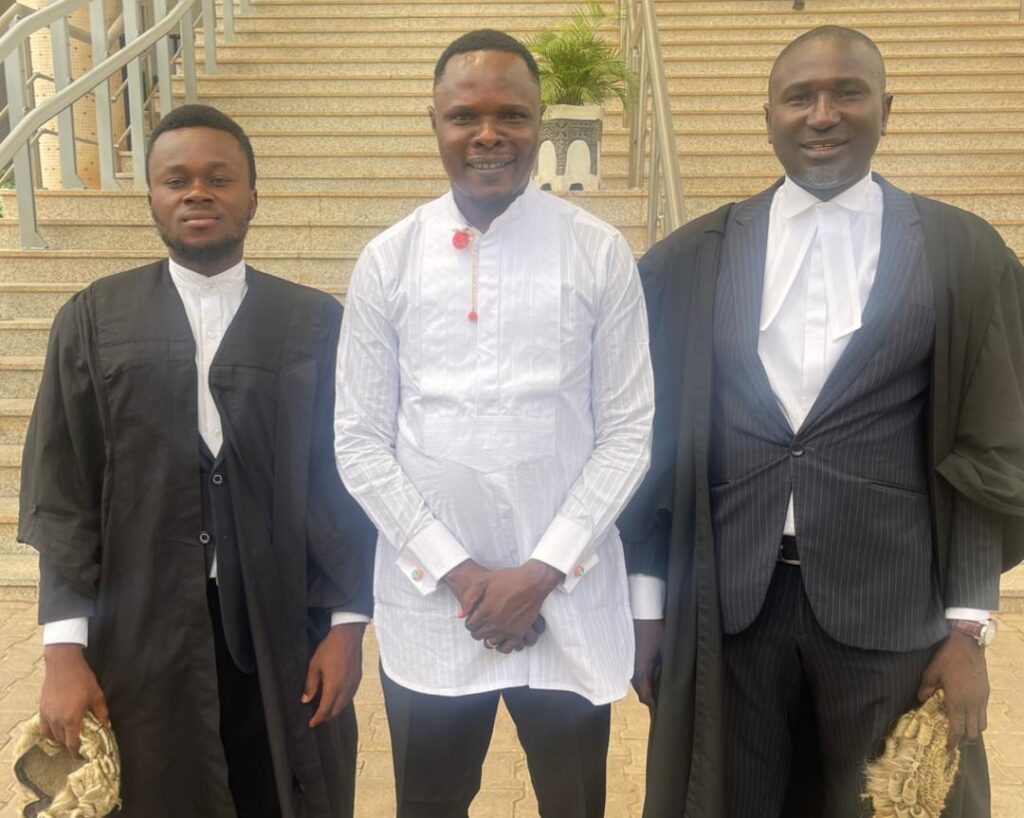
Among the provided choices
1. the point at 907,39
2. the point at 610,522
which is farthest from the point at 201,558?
the point at 907,39

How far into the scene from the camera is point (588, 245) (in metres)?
1.85

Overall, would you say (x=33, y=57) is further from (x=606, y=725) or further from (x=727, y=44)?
(x=606, y=725)

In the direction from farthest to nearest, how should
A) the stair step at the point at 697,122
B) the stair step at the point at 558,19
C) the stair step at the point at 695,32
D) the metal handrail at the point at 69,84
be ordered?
the stair step at the point at 558,19 < the stair step at the point at 695,32 < the stair step at the point at 697,122 < the metal handrail at the point at 69,84

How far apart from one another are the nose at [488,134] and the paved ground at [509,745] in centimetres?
201

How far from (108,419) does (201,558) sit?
0.33 m

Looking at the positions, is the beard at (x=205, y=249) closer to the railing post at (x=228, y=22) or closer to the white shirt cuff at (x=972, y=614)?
the white shirt cuff at (x=972, y=614)

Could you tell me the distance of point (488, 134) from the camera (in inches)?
69.2

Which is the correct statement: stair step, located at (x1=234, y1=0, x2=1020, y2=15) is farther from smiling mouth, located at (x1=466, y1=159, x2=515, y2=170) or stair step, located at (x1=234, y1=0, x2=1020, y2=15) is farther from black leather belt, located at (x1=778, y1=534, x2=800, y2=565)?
black leather belt, located at (x1=778, y1=534, x2=800, y2=565)

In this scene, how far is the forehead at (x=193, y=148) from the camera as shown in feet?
6.18

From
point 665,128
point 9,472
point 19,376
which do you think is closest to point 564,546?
point 665,128

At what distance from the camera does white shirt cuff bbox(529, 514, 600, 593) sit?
69.1 inches

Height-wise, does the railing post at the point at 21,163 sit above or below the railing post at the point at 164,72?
below

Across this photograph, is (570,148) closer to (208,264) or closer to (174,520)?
(208,264)

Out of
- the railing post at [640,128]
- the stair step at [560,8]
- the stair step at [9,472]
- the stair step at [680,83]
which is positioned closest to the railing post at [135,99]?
the stair step at [680,83]
